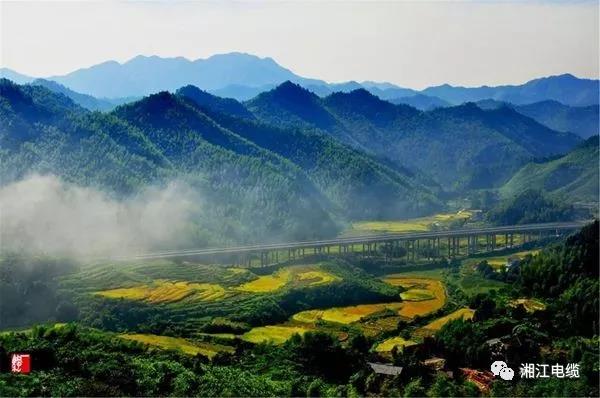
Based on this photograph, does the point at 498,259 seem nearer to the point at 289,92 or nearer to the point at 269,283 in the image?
the point at 269,283

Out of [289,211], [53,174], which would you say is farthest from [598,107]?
[53,174]

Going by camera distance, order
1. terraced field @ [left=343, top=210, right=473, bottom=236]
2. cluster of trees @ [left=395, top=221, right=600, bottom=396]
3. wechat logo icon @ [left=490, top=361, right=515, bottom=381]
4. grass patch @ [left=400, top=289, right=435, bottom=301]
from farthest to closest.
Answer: terraced field @ [left=343, top=210, right=473, bottom=236], grass patch @ [left=400, top=289, right=435, bottom=301], wechat logo icon @ [left=490, top=361, right=515, bottom=381], cluster of trees @ [left=395, top=221, right=600, bottom=396]

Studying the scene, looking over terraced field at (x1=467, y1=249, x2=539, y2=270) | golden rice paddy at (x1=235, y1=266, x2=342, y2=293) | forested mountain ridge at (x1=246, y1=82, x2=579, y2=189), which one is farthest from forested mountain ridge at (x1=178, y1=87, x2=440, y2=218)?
golden rice paddy at (x1=235, y1=266, x2=342, y2=293)

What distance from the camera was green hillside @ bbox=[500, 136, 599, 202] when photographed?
274 feet

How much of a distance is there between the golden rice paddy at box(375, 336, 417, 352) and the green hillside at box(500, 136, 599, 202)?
182 feet

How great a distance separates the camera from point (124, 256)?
43594 millimetres

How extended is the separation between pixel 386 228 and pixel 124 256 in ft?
103

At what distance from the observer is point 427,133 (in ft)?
438

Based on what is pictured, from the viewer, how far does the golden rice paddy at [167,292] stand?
115ft

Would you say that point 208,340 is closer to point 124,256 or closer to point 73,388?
point 73,388

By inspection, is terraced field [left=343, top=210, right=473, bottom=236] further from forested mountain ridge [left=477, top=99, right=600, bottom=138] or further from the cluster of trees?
forested mountain ridge [left=477, top=99, right=600, bottom=138]

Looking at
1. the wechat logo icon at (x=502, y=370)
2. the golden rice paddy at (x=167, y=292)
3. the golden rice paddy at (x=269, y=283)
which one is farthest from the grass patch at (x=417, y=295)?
the wechat logo icon at (x=502, y=370)

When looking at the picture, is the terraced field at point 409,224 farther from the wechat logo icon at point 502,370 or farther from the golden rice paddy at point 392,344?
the wechat logo icon at point 502,370

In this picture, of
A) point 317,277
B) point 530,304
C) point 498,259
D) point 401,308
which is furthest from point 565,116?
point 530,304
